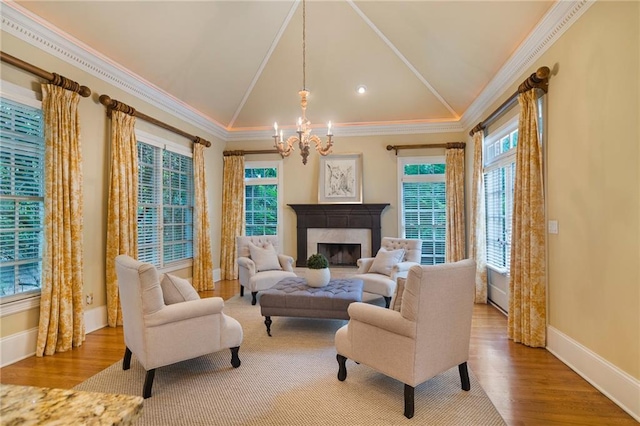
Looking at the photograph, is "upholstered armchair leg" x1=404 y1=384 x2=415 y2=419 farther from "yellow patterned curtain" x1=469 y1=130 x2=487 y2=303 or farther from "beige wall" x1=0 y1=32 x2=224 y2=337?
"beige wall" x1=0 y1=32 x2=224 y2=337

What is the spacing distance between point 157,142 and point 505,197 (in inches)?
200

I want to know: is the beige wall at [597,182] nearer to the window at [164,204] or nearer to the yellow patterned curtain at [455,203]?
the yellow patterned curtain at [455,203]

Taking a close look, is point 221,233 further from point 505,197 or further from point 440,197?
point 505,197

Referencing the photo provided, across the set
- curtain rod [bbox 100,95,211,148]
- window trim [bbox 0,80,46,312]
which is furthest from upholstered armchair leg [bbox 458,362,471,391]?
curtain rod [bbox 100,95,211,148]

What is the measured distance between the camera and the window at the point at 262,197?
721cm

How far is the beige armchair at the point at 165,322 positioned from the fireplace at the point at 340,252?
4.24 m

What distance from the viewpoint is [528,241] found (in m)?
3.47

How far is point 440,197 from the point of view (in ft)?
21.8

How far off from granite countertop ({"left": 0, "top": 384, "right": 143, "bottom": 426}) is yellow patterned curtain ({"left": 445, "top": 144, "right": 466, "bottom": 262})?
6189 mm

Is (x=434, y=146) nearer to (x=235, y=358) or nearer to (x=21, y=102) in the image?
(x=235, y=358)

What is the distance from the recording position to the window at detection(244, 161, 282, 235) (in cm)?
721

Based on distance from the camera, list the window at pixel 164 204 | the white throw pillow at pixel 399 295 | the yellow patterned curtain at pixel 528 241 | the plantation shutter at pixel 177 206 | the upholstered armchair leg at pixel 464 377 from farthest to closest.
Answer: the plantation shutter at pixel 177 206
the window at pixel 164 204
the yellow patterned curtain at pixel 528 241
the upholstered armchair leg at pixel 464 377
the white throw pillow at pixel 399 295

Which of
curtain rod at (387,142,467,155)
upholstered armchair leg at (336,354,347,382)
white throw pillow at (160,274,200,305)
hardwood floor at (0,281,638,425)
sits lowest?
hardwood floor at (0,281,638,425)

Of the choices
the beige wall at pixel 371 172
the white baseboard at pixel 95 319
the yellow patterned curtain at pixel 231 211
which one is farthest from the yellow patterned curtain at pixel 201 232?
the white baseboard at pixel 95 319
